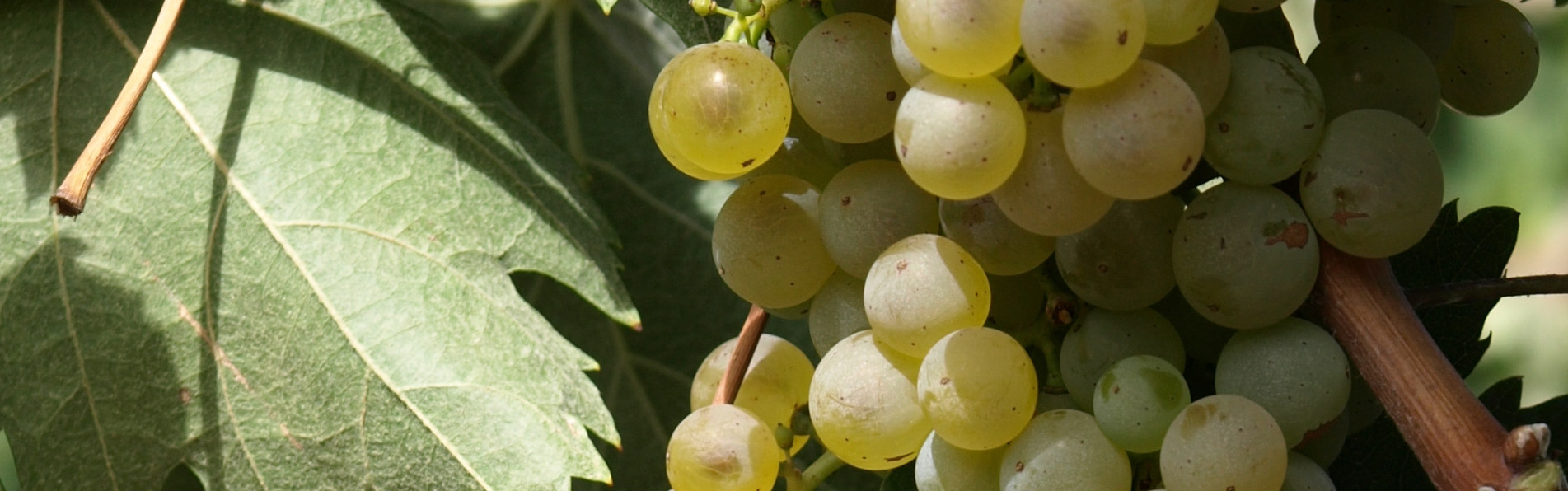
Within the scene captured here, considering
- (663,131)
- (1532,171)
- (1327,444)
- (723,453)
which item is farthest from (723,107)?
(1532,171)

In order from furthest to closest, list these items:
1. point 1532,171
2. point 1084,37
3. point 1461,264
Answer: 1. point 1532,171
2. point 1461,264
3. point 1084,37

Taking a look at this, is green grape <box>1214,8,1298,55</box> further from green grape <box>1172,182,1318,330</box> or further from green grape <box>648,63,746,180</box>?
green grape <box>648,63,746,180</box>

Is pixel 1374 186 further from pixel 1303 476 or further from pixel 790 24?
pixel 790 24

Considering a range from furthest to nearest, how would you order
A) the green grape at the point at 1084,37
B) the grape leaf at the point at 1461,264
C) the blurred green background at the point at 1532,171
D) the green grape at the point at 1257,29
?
the blurred green background at the point at 1532,171
the grape leaf at the point at 1461,264
the green grape at the point at 1257,29
the green grape at the point at 1084,37

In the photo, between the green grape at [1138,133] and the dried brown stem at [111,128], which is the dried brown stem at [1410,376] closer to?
the green grape at [1138,133]

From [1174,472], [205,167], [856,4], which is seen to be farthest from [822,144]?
[205,167]

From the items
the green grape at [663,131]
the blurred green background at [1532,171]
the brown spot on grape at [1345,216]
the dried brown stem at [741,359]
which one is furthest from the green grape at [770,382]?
the blurred green background at [1532,171]
